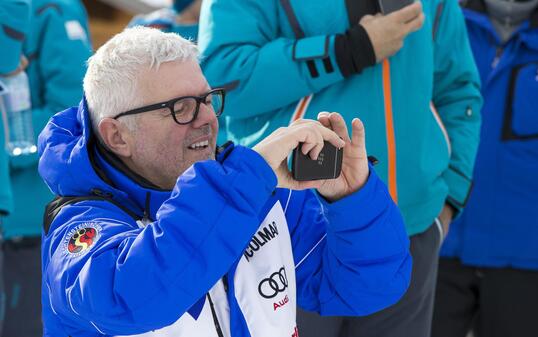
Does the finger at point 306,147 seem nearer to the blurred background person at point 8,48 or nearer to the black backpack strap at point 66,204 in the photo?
the black backpack strap at point 66,204

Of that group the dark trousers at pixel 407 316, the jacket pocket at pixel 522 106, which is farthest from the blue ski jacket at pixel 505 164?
the dark trousers at pixel 407 316

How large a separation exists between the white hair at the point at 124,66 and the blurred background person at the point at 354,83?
0.71 meters

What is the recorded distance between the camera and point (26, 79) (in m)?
4.08

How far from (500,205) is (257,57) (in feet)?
5.32

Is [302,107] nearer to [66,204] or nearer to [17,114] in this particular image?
[66,204]

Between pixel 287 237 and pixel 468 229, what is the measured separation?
1.97 meters

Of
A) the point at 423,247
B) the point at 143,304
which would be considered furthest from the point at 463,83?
the point at 143,304

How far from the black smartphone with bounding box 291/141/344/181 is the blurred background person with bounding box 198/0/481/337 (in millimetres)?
831

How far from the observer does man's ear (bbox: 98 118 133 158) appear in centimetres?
228

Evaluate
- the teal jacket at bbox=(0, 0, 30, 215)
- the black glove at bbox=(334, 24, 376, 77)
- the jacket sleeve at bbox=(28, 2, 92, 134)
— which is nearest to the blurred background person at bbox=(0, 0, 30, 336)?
the teal jacket at bbox=(0, 0, 30, 215)

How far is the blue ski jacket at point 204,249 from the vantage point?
1881mm

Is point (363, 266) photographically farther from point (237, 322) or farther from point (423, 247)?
point (423, 247)

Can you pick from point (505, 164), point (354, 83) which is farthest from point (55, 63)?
point (505, 164)

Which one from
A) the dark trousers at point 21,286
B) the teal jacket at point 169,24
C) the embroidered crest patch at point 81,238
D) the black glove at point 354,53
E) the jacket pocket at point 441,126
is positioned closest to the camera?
the embroidered crest patch at point 81,238
